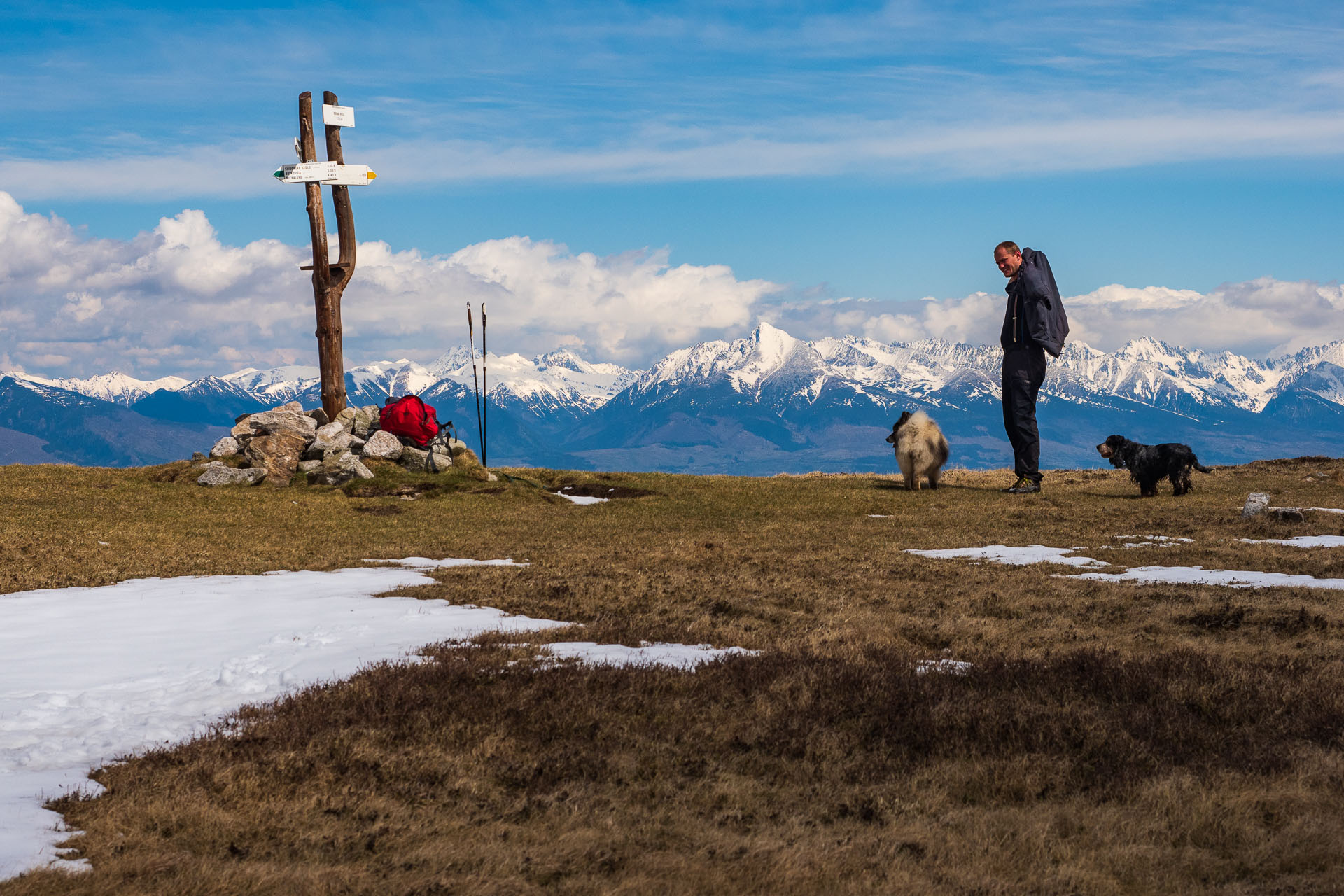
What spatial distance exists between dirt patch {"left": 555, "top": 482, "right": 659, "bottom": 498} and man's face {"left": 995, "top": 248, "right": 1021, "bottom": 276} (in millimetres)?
12356

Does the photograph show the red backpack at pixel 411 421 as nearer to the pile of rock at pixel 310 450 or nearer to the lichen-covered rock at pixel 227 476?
the pile of rock at pixel 310 450

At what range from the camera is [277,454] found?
2841 cm

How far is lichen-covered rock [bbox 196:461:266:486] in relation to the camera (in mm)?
26656

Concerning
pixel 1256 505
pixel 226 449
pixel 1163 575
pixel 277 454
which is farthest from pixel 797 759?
pixel 226 449

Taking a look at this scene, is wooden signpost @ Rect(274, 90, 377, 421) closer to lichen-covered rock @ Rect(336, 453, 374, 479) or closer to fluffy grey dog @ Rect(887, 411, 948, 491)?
lichen-covered rock @ Rect(336, 453, 374, 479)

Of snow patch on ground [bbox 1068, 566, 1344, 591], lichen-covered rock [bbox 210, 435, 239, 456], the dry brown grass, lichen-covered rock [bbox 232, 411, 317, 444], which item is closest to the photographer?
the dry brown grass

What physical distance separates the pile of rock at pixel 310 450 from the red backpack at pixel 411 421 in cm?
31

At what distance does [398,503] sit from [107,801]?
19.8m

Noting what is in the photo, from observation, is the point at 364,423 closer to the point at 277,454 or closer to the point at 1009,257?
the point at 277,454

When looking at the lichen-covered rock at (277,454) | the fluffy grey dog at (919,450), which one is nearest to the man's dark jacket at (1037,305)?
the fluffy grey dog at (919,450)

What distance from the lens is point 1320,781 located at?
6348 millimetres

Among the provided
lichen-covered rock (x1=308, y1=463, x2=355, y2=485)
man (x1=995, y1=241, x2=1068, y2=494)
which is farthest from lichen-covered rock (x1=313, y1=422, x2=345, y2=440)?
man (x1=995, y1=241, x2=1068, y2=494)

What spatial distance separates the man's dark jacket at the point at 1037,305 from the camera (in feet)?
93.8

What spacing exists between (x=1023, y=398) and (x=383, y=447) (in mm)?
19598
